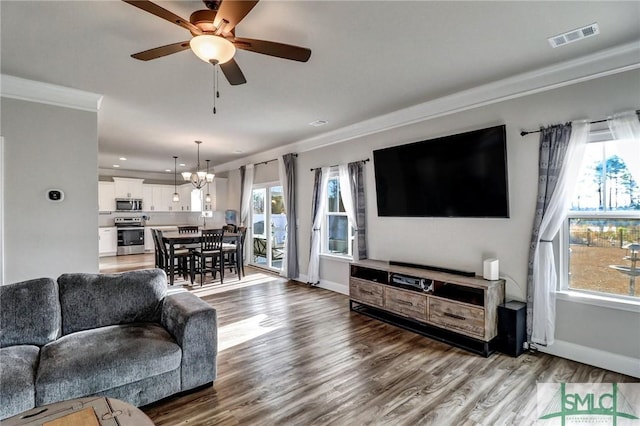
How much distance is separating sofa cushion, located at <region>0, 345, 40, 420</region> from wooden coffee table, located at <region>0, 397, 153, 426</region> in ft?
1.63

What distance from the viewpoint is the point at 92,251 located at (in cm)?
388

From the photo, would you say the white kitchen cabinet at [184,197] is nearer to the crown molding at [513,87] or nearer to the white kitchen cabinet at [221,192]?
the white kitchen cabinet at [221,192]

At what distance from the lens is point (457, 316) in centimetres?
337

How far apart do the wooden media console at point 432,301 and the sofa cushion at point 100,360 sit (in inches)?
102

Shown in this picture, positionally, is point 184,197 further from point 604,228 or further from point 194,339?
point 604,228

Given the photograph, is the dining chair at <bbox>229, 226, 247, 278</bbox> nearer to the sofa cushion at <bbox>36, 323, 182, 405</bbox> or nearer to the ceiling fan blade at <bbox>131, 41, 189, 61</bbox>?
the sofa cushion at <bbox>36, 323, 182, 405</bbox>

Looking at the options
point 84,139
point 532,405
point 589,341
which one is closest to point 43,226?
point 84,139

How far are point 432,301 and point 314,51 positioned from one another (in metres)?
2.89

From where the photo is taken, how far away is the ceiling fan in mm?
1687

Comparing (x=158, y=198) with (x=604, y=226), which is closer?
(x=604, y=226)

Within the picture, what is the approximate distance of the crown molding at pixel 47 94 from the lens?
3340 millimetres

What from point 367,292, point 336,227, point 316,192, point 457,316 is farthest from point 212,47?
point 336,227

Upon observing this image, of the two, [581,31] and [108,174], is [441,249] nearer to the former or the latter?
[581,31]

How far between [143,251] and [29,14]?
9.15m
